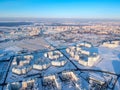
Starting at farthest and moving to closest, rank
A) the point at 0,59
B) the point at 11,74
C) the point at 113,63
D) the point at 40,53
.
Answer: the point at 40,53, the point at 0,59, the point at 113,63, the point at 11,74

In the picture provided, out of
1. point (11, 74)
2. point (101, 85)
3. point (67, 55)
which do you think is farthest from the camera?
point (67, 55)

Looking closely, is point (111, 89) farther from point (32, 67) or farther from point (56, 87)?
point (32, 67)

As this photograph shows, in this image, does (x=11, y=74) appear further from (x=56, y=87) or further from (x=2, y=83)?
(x=56, y=87)

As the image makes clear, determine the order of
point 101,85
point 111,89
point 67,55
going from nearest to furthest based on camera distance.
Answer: point 111,89 → point 101,85 → point 67,55

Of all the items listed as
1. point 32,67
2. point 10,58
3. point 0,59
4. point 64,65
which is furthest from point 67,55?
point 0,59

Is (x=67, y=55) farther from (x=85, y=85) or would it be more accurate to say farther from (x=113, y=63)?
(x=85, y=85)

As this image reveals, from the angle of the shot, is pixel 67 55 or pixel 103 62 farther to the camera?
pixel 67 55

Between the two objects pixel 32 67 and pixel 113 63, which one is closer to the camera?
pixel 32 67

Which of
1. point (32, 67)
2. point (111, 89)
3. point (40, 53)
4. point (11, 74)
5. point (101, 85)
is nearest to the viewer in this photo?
point (111, 89)

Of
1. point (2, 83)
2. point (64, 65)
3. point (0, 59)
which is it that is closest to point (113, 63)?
point (64, 65)
